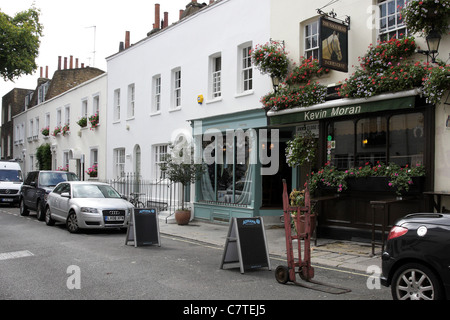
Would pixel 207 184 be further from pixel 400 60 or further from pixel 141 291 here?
pixel 141 291

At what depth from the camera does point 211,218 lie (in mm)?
15430

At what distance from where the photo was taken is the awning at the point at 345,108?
941cm

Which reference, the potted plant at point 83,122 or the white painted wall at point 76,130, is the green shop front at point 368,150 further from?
the potted plant at point 83,122

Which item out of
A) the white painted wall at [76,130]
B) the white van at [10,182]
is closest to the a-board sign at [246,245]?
the white painted wall at [76,130]

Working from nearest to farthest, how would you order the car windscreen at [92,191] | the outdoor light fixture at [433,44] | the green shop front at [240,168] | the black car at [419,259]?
the black car at [419,259]
the outdoor light fixture at [433,44]
the car windscreen at [92,191]
the green shop front at [240,168]

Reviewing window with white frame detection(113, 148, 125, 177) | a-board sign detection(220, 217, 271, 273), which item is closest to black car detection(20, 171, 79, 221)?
window with white frame detection(113, 148, 125, 177)

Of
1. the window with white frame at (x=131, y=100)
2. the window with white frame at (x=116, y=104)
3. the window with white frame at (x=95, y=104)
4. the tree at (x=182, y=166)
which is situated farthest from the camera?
the window with white frame at (x=95, y=104)

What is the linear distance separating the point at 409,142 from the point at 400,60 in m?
1.86

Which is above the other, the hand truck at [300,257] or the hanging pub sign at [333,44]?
the hanging pub sign at [333,44]

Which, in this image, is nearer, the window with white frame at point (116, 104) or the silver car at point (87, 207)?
the silver car at point (87, 207)

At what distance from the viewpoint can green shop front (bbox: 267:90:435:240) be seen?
941cm

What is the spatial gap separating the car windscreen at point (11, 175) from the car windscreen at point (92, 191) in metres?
12.3

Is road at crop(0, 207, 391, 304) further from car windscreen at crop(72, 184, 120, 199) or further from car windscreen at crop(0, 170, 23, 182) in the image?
car windscreen at crop(0, 170, 23, 182)

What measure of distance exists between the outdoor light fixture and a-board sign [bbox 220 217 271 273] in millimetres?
5094
